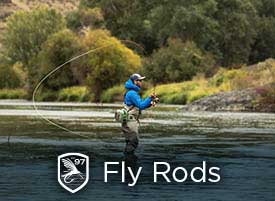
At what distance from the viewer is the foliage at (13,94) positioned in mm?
85312

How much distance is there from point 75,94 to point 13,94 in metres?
15.3

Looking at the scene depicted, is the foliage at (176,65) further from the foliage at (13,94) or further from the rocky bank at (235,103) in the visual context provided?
the rocky bank at (235,103)

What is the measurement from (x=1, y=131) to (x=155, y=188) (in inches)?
557

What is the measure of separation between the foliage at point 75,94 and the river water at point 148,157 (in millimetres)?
40916

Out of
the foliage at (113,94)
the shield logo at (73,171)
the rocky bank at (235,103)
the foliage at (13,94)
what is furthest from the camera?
the foliage at (13,94)

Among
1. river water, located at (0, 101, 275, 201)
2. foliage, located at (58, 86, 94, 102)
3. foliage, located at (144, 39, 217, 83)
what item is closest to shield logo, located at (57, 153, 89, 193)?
river water, located at (0, 101, 275, 201)

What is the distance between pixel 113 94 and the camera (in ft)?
219

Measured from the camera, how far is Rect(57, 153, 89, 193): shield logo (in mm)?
12931

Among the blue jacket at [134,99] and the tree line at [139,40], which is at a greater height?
the tree line at [139,40]

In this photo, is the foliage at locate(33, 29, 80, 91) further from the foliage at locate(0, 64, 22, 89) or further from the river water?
the river water

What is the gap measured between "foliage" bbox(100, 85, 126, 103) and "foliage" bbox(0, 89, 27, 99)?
1860cm

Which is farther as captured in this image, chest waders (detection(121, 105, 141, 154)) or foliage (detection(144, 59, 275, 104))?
foliage (detection(144, 59, 275, 104))

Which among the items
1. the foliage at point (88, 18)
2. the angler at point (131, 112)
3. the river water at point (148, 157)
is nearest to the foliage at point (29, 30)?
the foliage at point (88, 18)

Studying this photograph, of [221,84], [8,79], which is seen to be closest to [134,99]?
[221,84]
